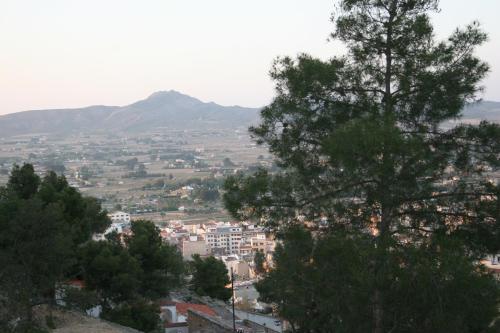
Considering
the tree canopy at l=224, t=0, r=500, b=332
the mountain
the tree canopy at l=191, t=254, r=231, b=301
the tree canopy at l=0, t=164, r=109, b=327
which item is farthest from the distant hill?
the tree canopy at l=224, t=0, r=500, b=332

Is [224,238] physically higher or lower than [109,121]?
lower

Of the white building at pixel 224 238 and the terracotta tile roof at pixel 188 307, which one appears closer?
the terracotta tile roof at pixel 188 307

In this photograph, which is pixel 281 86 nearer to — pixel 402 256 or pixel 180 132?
pixel 402 256

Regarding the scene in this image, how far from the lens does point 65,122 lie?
590 feet

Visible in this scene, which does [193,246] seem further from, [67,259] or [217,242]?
[67,259]

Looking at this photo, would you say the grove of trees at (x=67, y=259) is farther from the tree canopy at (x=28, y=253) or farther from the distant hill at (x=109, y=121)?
the distant hill at (x=109, y=121)

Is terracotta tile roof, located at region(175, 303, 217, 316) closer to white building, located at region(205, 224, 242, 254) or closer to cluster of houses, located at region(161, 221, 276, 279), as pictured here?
cluster of houses, located at region(161, 221, 276, 279)

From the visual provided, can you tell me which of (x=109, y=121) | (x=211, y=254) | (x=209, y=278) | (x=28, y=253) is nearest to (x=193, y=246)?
(x=211, y=254)

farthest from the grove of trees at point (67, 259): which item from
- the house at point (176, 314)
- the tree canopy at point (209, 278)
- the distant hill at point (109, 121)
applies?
the distant hill at point (109, 121)

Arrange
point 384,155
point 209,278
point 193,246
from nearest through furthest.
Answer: point 384,155, point 209,278, point 193,246

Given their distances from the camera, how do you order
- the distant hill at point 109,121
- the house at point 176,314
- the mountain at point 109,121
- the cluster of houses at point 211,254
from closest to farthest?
the cluster of houses at point 211,254 < the house at point 176,314 < the distant hill at point 109,121 < the mountain at point 109,121

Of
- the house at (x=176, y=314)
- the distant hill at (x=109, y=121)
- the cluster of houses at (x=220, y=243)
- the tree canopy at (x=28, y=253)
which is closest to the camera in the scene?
the tree canopy at (x=28, y=253)

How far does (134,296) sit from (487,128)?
24.8 ft

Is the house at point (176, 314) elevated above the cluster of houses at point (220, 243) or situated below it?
above
